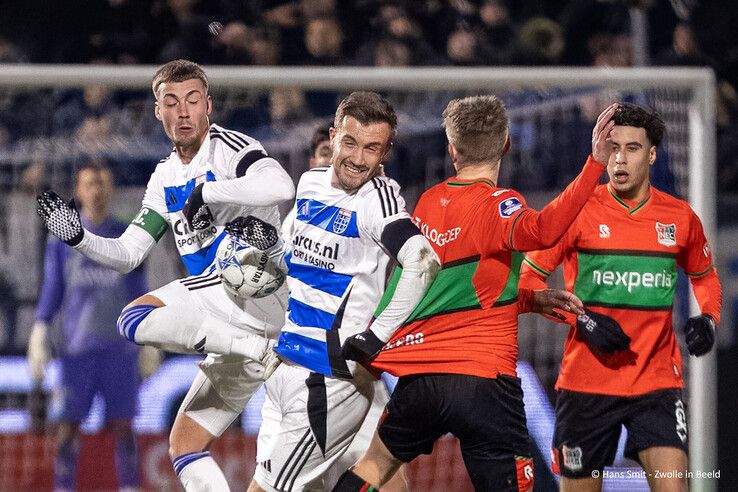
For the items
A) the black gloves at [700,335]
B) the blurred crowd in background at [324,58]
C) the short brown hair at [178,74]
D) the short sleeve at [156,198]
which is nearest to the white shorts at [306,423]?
the short sleeve at [156,198]

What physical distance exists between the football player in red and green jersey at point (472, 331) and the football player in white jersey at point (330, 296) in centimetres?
17

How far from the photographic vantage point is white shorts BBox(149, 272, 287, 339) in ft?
15.6

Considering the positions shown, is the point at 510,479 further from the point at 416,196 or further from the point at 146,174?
the point at 146,174

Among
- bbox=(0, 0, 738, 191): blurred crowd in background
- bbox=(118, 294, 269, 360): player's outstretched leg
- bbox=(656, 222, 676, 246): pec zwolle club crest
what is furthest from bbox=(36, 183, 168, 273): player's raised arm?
bbox=(0, 0, 738, 191): blurred crowd in background

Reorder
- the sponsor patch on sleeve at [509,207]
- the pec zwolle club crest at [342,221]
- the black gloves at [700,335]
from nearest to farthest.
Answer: the sponsor patch on sleeve at [509,207] → the pec zwolle club crest at [342,221] → the black gloves at [700,335]

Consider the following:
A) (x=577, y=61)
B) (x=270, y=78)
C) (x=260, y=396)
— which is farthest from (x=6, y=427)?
(x=577, y=61)

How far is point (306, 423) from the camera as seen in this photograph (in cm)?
440


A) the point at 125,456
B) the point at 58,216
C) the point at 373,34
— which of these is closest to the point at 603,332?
the point at 58,216

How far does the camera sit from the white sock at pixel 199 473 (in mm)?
4820

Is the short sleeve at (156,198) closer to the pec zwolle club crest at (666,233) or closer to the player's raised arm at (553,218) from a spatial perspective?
the player's raised arm at (553,218)

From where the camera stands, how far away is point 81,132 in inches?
264

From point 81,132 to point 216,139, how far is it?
2170 mm

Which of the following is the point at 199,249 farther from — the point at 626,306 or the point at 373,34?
the point at 373,34

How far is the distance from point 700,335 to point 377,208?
1508 millimetres
